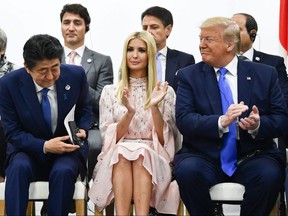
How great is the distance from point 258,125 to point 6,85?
5.20 ft

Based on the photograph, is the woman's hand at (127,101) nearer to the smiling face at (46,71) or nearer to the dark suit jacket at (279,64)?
the smiling face at (46,71)

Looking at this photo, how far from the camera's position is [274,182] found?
4500 millimetres

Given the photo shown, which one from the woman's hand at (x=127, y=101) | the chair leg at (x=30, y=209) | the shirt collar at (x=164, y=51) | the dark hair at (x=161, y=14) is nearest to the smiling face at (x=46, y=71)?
the woman's hand at (x=127, y=101)

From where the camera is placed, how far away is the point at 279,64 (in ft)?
18.4

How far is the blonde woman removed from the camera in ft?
15.4

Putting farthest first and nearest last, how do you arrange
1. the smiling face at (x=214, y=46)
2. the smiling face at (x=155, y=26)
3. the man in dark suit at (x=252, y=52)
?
1. the smiling face at (x=155, y=26)
2. the man in dark suit at (x=252, y=52)
3. the smiling face at (x=214, y=46)

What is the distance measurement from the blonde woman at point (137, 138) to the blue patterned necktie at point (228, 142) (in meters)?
0.35

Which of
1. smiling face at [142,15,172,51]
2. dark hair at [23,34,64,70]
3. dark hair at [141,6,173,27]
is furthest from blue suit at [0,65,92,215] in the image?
dark hair at [141,6,173,27]

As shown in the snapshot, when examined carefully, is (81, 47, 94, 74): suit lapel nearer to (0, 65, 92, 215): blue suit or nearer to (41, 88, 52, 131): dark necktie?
(0, 65, 92, 215): blue suit

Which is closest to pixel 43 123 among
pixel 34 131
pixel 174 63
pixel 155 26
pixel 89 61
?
pixel 34 131

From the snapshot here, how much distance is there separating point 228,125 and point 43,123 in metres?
1.15

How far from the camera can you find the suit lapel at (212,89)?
15.6ft

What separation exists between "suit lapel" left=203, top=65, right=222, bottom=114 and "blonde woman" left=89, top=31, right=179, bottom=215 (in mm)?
273

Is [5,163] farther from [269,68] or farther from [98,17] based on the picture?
[98,17]
